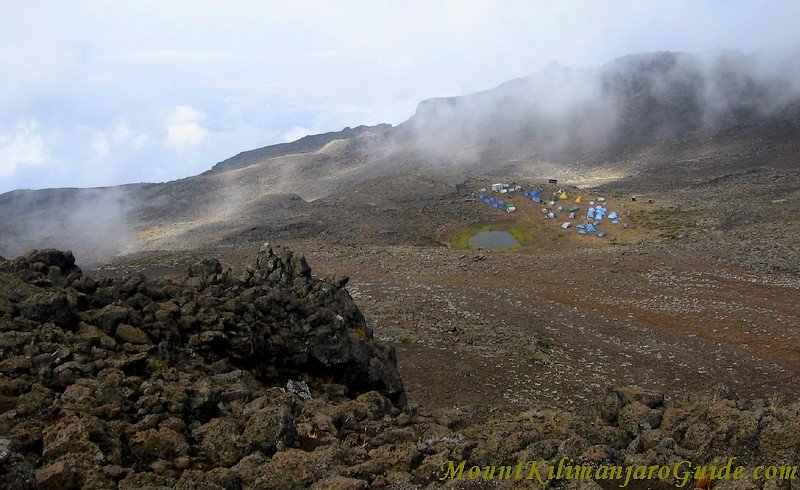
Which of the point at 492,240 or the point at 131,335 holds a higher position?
the point at 131,335

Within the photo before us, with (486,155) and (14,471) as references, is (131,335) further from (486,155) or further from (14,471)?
(486,155)

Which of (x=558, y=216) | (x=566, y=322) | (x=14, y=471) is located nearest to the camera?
(x=14, y=471)

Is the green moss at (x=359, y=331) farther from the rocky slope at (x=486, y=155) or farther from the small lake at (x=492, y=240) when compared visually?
the small lake at (x=492, y=240)

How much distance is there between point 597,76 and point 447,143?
1427 inches

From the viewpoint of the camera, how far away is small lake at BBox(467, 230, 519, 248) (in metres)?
50.9

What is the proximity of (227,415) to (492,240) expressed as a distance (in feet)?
145

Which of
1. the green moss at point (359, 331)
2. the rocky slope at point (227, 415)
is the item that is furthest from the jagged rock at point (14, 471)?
the green moss at point (359, 331)

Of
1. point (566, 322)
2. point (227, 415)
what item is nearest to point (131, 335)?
point (227, 415)

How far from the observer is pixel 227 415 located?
966cm

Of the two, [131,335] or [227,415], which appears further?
[131,335]

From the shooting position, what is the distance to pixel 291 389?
13188mm

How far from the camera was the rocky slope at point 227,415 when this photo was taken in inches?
303

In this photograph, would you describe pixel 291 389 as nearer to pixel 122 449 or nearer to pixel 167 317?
pixel 167 317

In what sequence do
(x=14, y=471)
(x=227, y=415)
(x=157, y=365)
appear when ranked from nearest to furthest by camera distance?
1. (x=14, y=471)
2. (x=227, y=415)
3. (x=157, y=365)
